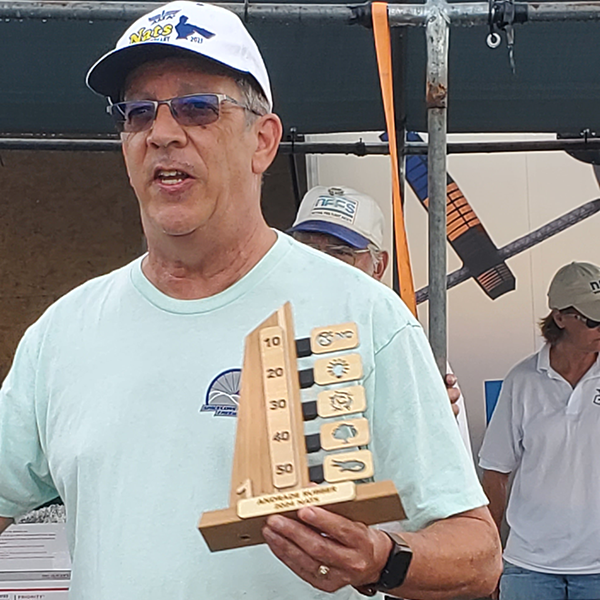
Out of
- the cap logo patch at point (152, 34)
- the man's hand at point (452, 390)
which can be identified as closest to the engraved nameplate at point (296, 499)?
the cap logo patch at point (152, 34)

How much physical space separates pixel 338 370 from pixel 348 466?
0.40 feet

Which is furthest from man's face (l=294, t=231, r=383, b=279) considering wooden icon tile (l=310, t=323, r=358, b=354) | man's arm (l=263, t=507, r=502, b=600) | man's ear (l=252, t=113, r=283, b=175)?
wooden icon tile (l=310, t=323, r=358, b=354)

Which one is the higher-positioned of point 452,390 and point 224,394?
point 452,390

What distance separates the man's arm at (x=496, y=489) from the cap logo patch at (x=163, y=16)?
9.07ft

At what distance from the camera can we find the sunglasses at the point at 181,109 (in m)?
1.42

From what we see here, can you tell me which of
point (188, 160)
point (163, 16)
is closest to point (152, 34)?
point (163, 16)

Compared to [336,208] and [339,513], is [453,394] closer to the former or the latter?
[336,208]

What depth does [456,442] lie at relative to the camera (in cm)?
135

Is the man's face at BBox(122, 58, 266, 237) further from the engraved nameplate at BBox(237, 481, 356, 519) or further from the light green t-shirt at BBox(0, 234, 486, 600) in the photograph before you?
the engraved nameplate at BBox(237, 481, 356, 519)

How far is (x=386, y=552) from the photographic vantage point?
1.11m

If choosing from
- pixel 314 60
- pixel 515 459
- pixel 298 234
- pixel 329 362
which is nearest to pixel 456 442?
pixel 329 362

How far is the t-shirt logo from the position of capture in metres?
1.33

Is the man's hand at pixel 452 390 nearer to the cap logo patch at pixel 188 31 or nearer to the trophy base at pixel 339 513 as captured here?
the cap logo patch at pixel 188 31

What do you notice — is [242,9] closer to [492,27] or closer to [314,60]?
[492,27]
